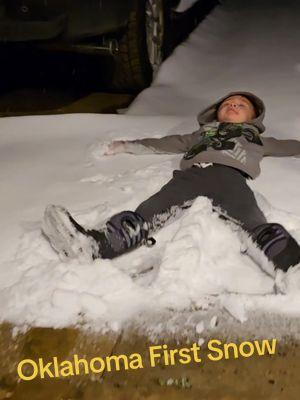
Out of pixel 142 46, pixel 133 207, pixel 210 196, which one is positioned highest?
pixel 142 46

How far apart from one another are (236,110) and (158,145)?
45 centimetres

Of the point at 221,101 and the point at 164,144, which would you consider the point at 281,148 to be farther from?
the point at 164,144

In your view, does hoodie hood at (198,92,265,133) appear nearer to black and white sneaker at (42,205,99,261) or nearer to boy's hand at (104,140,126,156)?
boy's hand at (104,140,126,156)

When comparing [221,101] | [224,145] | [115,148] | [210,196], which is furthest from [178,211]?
[221,101]

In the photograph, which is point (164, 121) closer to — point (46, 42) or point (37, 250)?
point (46, 42)

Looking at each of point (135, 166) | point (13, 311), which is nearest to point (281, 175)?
point (135, 166)

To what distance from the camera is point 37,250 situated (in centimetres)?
193

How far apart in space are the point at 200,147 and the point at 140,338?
110 centimetres

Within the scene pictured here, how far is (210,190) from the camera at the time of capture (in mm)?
2113

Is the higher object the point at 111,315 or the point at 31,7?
the point at 31,7

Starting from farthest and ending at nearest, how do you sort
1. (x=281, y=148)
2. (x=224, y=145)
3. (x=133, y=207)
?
(x=281, y=148)
(x=224, y=145)
(x=133, y=207)

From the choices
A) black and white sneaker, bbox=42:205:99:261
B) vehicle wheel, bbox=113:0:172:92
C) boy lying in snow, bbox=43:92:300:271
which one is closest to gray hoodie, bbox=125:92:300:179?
boy lying in snow, bbox=43:92:300:271

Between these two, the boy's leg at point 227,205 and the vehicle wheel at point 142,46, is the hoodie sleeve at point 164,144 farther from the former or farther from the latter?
the vehicle wheel at point 142,46

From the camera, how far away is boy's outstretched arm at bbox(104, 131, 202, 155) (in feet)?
8.59
